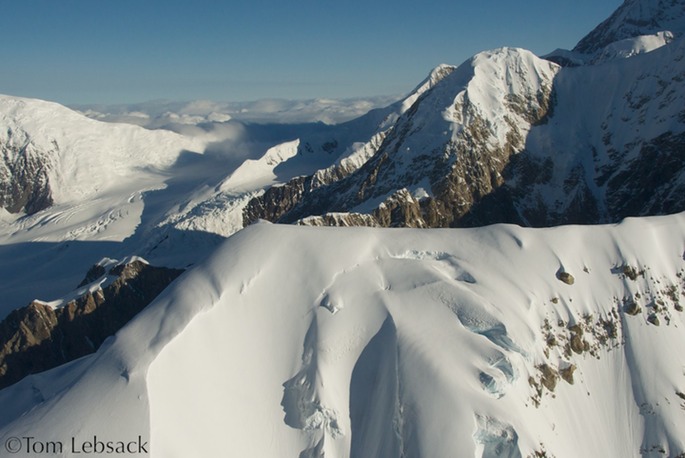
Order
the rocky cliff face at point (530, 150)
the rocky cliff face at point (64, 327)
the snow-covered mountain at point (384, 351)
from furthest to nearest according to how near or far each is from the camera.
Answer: the rocky cliff face at point (530, 150) < the rocky cliff face at point (64, 327) < the snow-covered mountain at point (384, 351)

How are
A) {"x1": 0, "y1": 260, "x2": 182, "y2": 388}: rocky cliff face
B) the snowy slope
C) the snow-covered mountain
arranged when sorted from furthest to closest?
1. {"x1": 0, "y1": 260, "x2": 182, "y2": 388}: rocky cliff face
2. the snowy slope
3. the snow-covered mountain

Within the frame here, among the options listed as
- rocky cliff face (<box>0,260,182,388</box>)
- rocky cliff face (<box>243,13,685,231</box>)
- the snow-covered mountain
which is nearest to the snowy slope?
the snow-covered mountain

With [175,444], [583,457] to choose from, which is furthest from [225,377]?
[583,457]

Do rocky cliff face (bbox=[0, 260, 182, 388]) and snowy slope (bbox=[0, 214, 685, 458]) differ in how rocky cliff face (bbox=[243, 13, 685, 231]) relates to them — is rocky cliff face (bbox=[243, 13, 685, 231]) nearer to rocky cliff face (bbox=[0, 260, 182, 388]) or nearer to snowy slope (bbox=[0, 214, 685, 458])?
rocky cliff face (bbox=[0, 260, 182, 388])

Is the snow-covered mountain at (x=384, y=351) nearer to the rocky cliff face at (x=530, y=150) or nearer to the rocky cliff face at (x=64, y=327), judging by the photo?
the rocky cliff face at (x=64, y=327)

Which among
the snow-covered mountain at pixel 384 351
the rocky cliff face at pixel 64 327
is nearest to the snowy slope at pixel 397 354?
the snow-covered mountain at pixel 384 351

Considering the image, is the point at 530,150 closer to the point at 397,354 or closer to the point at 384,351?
the point at 384,351

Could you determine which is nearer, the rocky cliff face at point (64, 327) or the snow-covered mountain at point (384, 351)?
the snow-covered mountain at point (384, 351)
